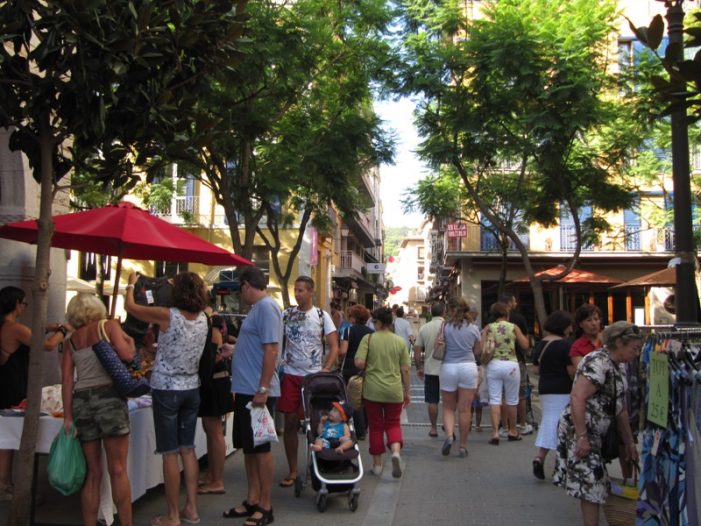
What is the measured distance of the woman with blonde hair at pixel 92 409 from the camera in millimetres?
4625

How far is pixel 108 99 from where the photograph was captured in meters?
4.69

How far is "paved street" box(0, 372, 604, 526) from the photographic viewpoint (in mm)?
5727

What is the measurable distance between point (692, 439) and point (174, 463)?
356 cm

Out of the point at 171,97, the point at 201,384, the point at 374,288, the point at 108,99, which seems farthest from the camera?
the point at 374,288

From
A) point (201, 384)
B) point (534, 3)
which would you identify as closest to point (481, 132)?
point (534, 3)

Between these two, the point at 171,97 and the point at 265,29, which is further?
the point at 265,29

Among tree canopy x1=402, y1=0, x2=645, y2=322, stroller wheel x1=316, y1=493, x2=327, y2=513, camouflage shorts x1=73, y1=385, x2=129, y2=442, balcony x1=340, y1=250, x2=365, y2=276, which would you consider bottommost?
stroller wheel x1=316, y1=493, x2=327, y2=513

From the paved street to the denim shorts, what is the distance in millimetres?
827

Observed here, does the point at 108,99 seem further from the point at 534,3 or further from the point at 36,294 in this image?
the point at 534,3

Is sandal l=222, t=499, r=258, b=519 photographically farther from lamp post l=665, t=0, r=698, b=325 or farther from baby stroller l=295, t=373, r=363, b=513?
lamp post l=665, t=0, r=698, b=325

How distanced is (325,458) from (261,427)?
3.61 ft

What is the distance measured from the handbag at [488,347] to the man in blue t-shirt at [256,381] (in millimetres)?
4281

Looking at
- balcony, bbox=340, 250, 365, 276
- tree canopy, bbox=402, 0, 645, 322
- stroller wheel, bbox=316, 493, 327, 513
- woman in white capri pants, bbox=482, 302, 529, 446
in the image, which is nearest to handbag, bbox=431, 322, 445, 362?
woman in white capri pants, bbox=482, 302, 529, 446

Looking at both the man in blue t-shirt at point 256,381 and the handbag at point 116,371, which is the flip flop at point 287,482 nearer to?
the man in blue t-shirt at point 256,381
